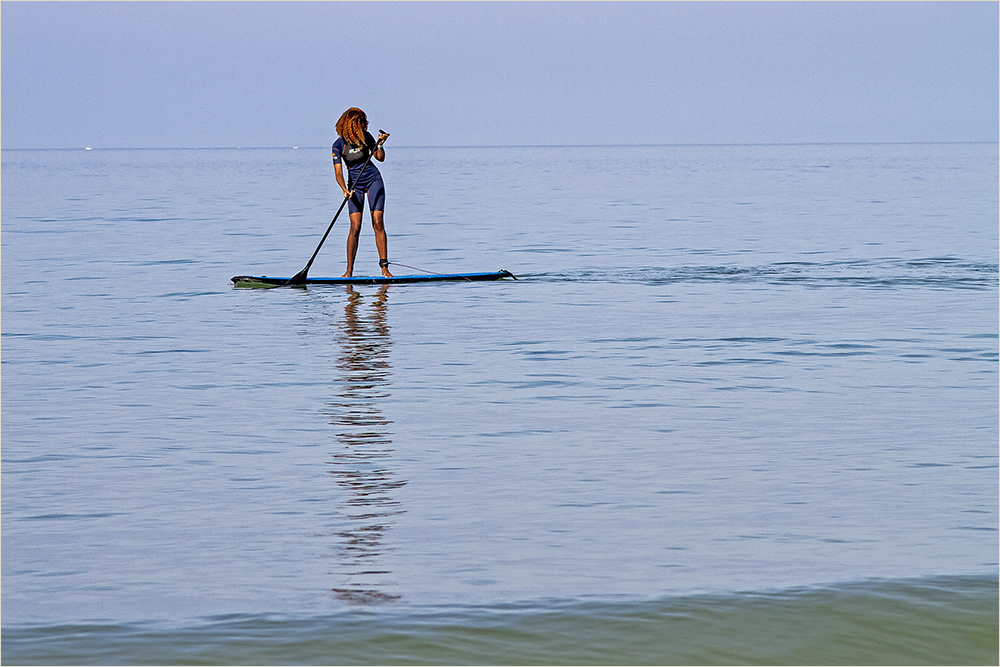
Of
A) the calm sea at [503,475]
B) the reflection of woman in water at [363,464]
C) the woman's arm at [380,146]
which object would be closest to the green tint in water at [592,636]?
the calm sea at [503,475]

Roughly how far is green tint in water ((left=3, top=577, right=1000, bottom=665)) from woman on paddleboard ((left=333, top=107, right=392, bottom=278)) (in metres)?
11.7

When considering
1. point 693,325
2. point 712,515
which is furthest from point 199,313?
point 712,515

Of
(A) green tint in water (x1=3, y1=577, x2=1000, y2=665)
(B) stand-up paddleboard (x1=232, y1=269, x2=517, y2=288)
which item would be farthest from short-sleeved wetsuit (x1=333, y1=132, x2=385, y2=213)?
(A) green tint in water (x1=3, y1=577, x2=1000, y2=665)

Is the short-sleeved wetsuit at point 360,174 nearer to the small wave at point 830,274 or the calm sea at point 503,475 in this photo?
the calm sea at point 503,475

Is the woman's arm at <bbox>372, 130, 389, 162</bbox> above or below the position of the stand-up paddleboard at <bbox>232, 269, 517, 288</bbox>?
above

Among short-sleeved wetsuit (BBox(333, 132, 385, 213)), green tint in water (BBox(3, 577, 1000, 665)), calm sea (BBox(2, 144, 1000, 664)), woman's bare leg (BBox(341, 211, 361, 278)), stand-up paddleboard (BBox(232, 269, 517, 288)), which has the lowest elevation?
green tint in water (BBox(3, 577, 1000, 665))

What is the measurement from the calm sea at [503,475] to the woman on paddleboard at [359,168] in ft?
2.77

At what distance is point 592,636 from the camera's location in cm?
528

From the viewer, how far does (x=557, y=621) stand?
5.41 meters

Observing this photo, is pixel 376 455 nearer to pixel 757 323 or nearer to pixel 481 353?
pixel 481 353

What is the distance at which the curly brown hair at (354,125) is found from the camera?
1700 centimetres

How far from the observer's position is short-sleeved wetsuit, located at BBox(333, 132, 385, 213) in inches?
675

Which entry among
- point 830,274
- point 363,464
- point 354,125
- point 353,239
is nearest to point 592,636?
point 363,464

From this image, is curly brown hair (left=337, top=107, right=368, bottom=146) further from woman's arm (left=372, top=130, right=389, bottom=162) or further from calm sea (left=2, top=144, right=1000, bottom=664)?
calm sea (left=2, top=144, right=1000, bottom=664)
